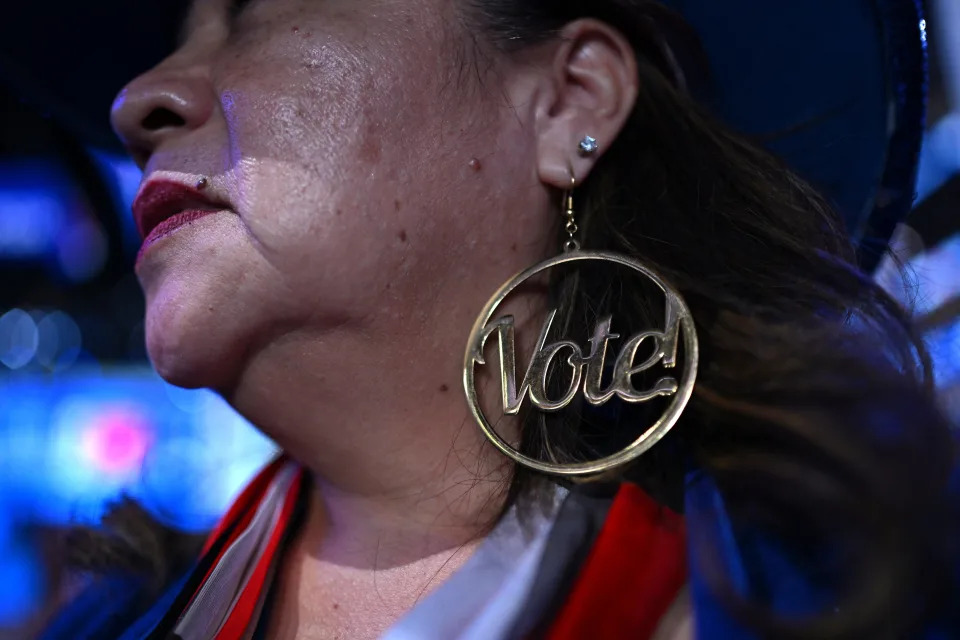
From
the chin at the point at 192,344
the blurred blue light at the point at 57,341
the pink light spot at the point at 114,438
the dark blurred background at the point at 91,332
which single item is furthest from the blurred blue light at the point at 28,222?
the chin at the point at 192,344

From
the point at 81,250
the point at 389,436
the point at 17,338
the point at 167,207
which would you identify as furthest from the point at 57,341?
the point at 389,436

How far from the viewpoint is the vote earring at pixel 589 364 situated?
73 centimetres

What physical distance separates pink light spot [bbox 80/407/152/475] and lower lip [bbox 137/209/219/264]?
254cm

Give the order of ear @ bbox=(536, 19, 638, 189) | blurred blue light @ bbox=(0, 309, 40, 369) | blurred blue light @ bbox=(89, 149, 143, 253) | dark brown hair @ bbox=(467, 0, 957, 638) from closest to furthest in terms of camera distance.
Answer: dark brown hair @ bbox=(467, 0, 957, 638), ear @ bbox=(536, 19, 638, 189), blurred blue light @ bbox=(89, 149, 143, 253), blurred blue light @ bbox=(0, 309, 40, 369)

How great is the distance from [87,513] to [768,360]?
1090 millimetres

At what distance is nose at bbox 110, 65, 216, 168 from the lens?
823 millimetres

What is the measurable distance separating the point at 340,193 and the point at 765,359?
17.6 inches

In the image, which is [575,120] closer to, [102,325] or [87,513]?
[87,513]

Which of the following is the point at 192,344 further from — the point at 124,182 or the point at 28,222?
the point at 28,222

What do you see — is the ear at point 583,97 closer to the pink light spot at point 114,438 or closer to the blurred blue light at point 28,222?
the blurred blue light at point 28,222

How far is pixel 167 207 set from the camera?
86 cm

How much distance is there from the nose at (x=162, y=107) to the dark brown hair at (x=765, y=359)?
0.31m

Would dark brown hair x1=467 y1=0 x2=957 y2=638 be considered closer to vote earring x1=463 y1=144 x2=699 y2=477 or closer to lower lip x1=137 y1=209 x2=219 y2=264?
vote earring x1=463 y1=144 x2=699 y2=477

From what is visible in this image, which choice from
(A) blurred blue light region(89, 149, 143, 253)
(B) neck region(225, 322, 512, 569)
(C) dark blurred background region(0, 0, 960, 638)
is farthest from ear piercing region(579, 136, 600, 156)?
(A) blurred blue light region(89, 149, 143, 253)
